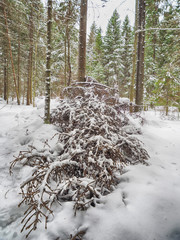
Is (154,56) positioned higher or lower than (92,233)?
higher

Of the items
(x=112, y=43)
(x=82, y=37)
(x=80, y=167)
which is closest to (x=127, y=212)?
(x=80, y=167)

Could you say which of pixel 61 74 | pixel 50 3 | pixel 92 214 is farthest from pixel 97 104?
pixel 61 74

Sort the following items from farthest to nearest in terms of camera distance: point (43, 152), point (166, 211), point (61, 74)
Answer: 1. point (61, 74)
2. point (43, 152)
3. point (166, 211)

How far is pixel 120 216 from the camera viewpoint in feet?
5.49

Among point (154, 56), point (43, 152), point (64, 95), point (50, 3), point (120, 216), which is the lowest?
point (120, 216)

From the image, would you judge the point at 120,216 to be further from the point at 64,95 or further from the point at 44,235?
the point at 64,95

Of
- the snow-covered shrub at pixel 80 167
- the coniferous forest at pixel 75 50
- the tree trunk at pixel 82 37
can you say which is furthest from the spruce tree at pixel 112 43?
the snow-covered shrub at pixel 80 167

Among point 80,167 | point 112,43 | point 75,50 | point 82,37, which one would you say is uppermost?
point 112,43

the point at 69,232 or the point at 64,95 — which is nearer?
the point at 69,232

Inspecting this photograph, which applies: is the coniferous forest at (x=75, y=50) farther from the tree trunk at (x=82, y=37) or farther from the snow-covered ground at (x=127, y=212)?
the snow-covered ground at (x=127, y=212)

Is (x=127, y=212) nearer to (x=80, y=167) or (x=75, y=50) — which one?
(x=80, y=167)

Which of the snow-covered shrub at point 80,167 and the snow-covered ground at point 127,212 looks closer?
the snow-covered ground at point 127,212

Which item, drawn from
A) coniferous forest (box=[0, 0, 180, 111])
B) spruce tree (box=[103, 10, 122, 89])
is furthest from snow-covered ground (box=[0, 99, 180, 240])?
spruce tree (box=[103, 10, 122, 89])

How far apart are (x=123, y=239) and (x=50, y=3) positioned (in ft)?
17.6
